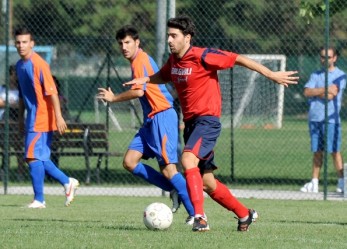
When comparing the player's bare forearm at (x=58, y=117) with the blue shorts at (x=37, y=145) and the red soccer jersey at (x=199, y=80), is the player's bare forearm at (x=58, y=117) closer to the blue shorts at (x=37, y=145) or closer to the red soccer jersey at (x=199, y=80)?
the blue shorts at (x=37, y=145)

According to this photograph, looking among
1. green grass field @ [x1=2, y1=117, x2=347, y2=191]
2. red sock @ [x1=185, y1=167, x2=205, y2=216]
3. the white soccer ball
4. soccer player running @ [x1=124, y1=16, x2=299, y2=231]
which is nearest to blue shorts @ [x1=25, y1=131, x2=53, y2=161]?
soccer player running @ [x1=124, y1=16, x2=299, y2=231]

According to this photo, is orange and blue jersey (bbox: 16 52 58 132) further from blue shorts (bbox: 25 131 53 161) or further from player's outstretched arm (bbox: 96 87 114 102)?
player's outstretched arm (bbox: 96 87 114 102)

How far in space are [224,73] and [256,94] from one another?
6.94 feet

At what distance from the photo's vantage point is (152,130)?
Result: 12000mm

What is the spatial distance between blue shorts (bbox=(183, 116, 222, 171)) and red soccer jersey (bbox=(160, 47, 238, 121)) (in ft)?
0.24

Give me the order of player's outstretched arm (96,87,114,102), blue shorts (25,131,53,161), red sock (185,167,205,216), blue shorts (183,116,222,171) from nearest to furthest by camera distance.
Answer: red sock (185,167,205,216), blue shorts (183,116,222,171), player's outstretched arm (96,87,114,102), blue shorts (25,131,53,161)

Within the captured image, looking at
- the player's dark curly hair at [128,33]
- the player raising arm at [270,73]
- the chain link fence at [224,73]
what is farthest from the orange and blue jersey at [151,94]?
the chain link fence at [224,73]

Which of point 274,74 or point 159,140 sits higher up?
point 274,74

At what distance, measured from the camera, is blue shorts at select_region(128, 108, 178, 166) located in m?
11.9

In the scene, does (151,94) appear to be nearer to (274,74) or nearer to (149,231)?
(149,231)

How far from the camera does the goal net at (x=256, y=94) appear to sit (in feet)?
64.6

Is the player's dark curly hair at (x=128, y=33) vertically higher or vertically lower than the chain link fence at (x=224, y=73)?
higher

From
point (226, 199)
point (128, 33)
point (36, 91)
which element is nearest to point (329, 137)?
point (36, 91)

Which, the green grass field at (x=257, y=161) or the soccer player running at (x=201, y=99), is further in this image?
the green grass field at (x=257, y=161)
